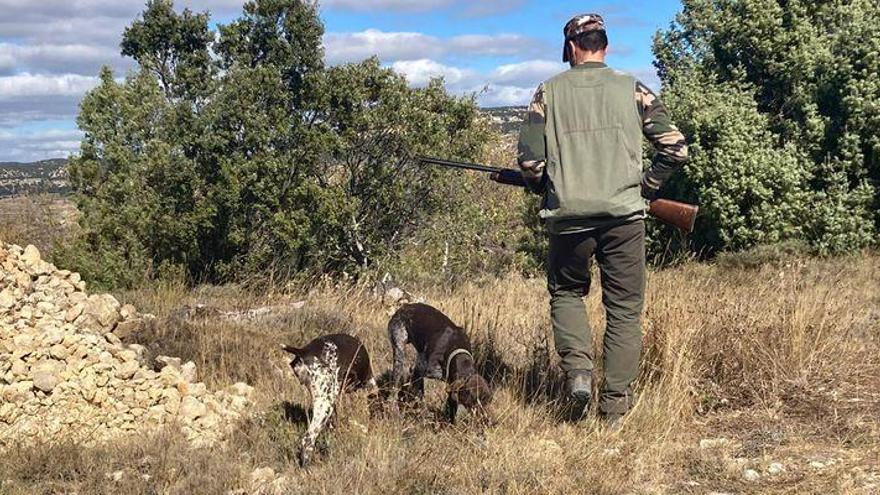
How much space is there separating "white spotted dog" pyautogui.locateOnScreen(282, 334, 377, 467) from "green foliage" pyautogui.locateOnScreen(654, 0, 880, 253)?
344 inches

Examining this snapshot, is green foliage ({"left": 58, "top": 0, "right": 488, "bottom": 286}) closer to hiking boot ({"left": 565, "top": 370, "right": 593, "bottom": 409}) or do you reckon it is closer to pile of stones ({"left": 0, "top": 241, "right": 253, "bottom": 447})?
pile of stones ({"left": 0, "top": 241, "right": 253, "bottom": 447})

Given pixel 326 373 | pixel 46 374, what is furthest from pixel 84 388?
pixel 326 373

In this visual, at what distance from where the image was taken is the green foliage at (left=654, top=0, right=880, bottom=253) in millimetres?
11984

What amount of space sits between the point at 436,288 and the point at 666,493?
19.8 feet

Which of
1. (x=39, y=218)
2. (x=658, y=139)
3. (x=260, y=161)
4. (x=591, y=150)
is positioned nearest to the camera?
(x=591, y=150)

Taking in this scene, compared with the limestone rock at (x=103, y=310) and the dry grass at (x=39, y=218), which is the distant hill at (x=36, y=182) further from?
the limestone rock at (x=103, y=310)

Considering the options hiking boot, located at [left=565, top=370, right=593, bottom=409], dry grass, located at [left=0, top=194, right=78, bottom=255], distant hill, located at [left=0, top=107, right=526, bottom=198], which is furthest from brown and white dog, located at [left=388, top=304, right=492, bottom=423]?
dry grass, located at [left=0, top=194, right=78, bottom=255]

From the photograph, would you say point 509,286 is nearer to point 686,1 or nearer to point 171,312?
point 171,312

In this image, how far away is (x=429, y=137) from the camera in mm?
10633

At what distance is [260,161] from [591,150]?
19.8ft

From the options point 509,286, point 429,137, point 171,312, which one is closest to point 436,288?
point 509,286

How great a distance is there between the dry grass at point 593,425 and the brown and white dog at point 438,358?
0.51ft

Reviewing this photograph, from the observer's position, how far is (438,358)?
15.4ft

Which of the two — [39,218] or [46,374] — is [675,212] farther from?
[39,218]
